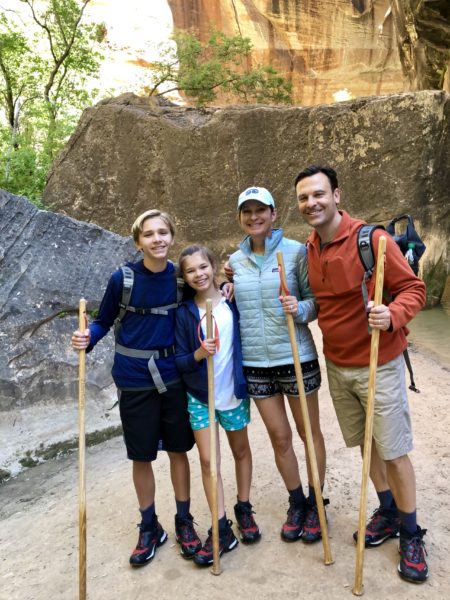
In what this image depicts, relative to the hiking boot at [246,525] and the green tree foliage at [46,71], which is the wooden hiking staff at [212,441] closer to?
the hiking boot at [246,525]

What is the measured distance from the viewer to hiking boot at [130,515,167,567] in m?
2.67

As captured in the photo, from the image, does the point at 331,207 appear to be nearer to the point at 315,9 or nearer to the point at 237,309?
the point at 237,309

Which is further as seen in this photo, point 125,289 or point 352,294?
point 125,289

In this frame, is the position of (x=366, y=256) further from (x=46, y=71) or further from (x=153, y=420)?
(x=46, y=71)

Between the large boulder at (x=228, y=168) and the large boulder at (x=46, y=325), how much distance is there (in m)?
3.99

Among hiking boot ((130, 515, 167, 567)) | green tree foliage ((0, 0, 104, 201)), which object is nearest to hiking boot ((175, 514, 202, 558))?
hiking boot ((130, 515, 167, 567))

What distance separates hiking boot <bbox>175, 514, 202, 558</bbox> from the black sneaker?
106 cm

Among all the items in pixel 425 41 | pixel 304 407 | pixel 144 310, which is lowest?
pixel 304 407

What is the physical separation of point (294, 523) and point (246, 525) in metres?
0.27

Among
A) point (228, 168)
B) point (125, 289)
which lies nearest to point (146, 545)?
point (125, 289)

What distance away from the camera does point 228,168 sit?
8781mm

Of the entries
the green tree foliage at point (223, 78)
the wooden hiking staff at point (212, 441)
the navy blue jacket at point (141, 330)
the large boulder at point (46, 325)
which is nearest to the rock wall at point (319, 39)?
the green tree foliage at point (223, 78)

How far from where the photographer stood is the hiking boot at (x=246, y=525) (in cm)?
275

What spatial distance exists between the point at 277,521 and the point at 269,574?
19.4 inches
